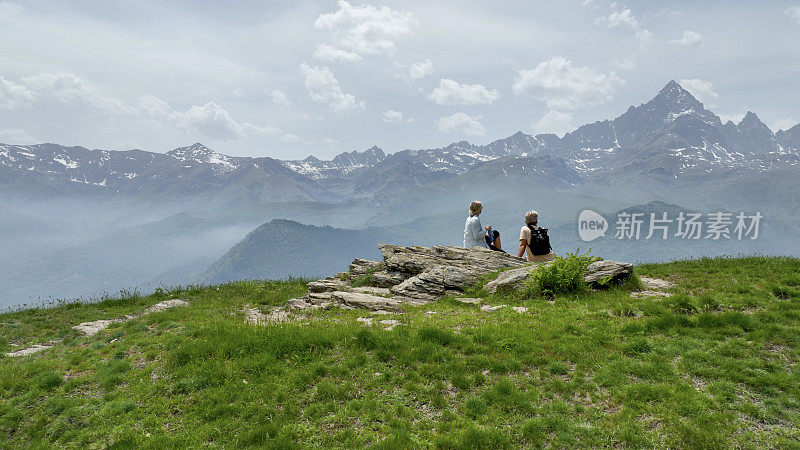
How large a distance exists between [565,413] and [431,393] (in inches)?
123

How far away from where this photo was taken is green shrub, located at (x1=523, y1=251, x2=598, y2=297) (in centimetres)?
1603

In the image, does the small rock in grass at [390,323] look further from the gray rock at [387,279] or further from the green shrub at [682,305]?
the green shrub at [682,305]

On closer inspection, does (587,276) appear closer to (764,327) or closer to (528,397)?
(764,327)

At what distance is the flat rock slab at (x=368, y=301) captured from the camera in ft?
53.9

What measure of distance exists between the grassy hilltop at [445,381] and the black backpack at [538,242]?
6.08 m

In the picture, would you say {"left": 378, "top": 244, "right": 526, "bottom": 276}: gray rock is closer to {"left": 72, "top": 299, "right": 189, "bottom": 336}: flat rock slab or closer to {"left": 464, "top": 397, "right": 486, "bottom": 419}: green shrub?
{"left": 464, "top": 397, "right": 486, "bottom": 419}: green shrub

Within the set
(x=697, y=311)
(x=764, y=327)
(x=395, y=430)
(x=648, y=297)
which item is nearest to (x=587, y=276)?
(x=648, y=297)

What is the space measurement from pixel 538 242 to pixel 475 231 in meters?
3.52

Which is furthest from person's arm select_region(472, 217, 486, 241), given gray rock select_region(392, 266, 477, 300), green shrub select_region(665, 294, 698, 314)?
green shrub select_region(665, 294, 698, 314)

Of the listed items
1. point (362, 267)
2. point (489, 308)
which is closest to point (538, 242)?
point (489, 308)

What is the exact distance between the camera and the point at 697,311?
12.5m

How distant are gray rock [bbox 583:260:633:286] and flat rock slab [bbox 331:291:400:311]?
8.98m

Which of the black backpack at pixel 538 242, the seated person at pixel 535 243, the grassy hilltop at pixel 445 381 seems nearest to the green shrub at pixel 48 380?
the grassy hilltop at pixel 445 381

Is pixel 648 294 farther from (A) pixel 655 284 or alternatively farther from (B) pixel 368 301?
(B) pixel 368 301
